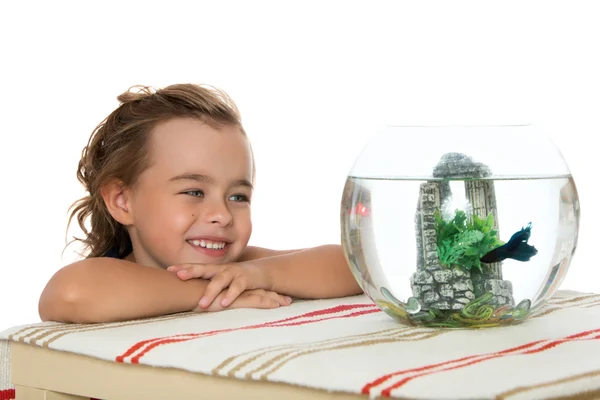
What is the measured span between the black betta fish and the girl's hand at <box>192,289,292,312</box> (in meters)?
0.40

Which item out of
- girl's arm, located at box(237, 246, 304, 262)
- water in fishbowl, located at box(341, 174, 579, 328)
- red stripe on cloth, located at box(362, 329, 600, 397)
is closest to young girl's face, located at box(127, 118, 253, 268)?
girl's arm, located at box(237, 246, 304, 262)

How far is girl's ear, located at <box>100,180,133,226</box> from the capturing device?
1.52 meters

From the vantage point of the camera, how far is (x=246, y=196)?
4.94ft

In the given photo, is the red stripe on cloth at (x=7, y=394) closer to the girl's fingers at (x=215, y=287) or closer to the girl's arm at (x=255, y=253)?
the girl's fingers at (x=215, y=287)

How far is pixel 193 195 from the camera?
145 cm

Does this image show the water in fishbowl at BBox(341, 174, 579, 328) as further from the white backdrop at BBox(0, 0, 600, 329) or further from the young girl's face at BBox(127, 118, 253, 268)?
the white backdrop at BBox(0, 0, 600, 329)

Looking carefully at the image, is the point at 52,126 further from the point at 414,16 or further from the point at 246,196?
the point at 246,196

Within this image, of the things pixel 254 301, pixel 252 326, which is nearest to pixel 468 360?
pixel 252 326

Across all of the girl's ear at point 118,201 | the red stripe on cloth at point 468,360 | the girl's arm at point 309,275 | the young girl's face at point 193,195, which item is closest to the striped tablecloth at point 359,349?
the red stripe on cloth at point 468,360

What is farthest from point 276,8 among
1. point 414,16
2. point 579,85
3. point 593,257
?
point 593,257

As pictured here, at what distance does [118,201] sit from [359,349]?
77 centimetres

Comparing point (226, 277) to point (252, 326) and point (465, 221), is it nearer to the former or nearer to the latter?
point (252, 326)

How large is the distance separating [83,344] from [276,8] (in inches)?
83.8

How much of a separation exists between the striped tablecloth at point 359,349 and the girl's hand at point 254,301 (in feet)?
0.11
